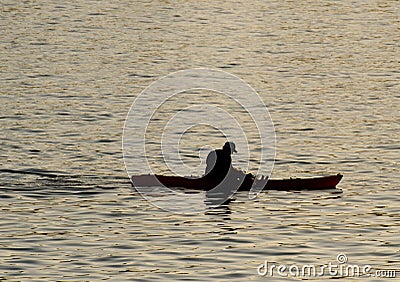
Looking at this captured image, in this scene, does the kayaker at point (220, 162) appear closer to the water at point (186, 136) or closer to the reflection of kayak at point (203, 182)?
the reflection of kayak at point (203, 182)

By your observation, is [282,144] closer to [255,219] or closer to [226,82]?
[255,219]

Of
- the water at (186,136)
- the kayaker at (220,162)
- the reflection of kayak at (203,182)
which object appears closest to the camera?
the water at (186,136)

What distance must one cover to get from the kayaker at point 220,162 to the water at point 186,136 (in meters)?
1.20

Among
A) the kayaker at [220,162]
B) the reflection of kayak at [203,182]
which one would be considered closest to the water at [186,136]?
the reflection of kayak at [203,182]

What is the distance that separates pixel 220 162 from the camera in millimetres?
33406

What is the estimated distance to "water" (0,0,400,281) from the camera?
2738 cm

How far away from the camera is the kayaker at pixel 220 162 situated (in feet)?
109

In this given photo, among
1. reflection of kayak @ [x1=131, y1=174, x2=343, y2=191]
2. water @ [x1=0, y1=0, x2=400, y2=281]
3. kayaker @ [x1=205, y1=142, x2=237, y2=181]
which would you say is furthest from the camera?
Answer: reflection of kayak @ [x1=131, y1=174, x2=343, y2=191]

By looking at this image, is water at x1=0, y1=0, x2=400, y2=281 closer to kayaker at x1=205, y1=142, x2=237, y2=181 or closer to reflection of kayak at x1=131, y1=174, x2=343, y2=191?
reflection of kayak at x1=131, y1=174, x2=343, y2=191

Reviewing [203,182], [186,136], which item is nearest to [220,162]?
[203,182]

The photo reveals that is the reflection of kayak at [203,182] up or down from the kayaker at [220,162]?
down

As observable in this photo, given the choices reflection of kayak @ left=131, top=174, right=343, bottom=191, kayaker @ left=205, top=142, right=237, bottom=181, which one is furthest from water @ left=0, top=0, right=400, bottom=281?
kayaker @ left=205, top=142, right=237, bottom=181

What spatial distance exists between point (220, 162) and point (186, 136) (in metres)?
9.01

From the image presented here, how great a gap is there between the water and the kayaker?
3.93ft
